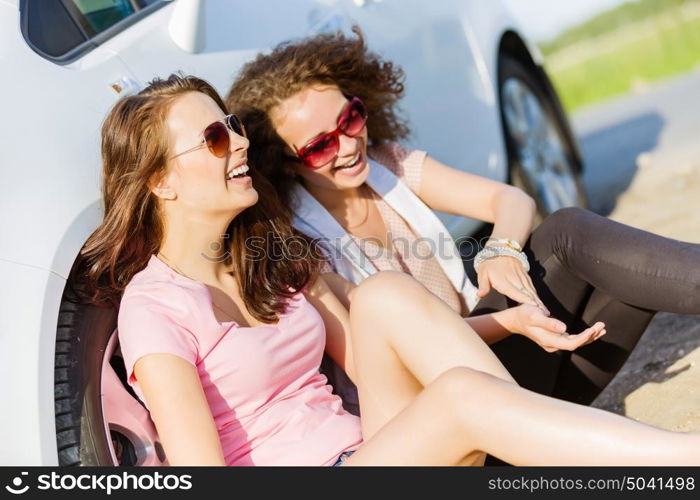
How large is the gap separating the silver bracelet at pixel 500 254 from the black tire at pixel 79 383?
3.39 ft

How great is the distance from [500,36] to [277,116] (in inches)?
70.6

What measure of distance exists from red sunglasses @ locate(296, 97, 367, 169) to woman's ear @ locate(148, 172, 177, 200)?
584 mm

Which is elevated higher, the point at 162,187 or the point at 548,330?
the point at 162,187

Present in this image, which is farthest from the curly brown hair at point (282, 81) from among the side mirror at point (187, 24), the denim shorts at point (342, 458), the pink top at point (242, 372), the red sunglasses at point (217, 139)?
the denim shorts at point (342, 458)

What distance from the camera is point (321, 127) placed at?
290cm

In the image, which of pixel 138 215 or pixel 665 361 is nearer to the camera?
pixel 138 215

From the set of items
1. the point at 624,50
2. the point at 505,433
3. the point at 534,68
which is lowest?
the point at 505,433

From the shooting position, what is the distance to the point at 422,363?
7.38 ft

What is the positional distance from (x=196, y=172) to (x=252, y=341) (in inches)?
16.3

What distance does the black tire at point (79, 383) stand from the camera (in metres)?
2.06

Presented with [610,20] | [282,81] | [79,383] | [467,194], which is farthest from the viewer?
[610,20]

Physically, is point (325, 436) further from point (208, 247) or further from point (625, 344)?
point (625, 344)

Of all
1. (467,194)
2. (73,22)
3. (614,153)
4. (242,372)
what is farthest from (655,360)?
(614,153)

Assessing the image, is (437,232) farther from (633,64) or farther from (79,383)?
(633,64)
